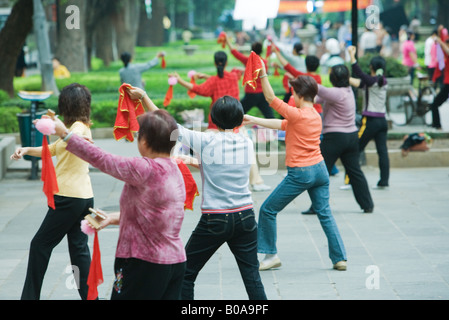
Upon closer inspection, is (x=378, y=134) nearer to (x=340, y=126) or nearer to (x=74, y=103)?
(x=340, y=126)

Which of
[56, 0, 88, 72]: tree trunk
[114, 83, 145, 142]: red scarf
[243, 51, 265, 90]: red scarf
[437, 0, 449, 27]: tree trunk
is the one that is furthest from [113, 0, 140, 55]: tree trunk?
[114, 83, 145, 142]: red scarf

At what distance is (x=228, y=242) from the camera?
16.8 feet

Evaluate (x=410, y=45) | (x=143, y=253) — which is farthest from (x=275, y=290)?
(x=410, y=45)

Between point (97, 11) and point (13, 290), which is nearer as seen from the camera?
point (13, 290)

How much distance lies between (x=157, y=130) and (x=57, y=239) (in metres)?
1.65

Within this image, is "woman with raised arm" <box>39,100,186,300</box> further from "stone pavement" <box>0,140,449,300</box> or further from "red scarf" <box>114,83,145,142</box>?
"stone pavement" <box>0,140,449,300</box>

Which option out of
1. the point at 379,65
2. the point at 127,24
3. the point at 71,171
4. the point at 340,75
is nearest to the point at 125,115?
the point at 71,171

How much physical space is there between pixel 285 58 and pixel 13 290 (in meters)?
6.82

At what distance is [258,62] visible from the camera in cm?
608

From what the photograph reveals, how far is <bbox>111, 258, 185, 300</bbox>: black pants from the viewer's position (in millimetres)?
4254

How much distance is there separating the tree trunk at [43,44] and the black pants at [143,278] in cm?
1254

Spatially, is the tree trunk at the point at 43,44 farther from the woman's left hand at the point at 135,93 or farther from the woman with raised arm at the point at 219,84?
the woman's left hand at the point at 135,93

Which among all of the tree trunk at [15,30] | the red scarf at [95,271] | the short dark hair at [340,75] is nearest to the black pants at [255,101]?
the short dark hair at [340,75]
